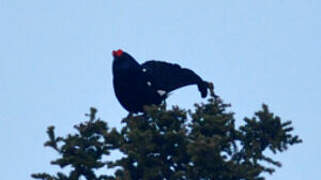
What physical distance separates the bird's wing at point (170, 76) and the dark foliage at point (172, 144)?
2858mm

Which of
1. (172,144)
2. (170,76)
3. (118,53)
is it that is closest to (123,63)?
(118,53)

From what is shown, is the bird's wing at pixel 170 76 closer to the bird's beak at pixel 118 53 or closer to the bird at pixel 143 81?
the bird at pixel 143 81

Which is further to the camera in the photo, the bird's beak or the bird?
the bird's beak

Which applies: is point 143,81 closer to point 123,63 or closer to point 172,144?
point 123,63

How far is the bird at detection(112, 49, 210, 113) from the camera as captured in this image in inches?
418

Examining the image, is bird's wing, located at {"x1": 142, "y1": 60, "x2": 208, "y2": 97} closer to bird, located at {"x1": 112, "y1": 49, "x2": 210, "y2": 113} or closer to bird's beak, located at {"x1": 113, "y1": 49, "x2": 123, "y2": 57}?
bird, located at {"x1": 112, "y1": 49, "x2": 210, "y2": 113}

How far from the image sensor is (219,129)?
24.6ft

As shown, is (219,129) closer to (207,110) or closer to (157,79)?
(207,110)

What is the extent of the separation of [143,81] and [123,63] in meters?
0.42

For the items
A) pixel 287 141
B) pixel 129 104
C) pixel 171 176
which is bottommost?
pixel 171 176

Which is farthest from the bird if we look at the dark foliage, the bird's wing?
the dark foliage

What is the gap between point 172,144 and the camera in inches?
294

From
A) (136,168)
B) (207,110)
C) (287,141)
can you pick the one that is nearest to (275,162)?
(287,141)

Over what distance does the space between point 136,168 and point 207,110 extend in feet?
3.44
